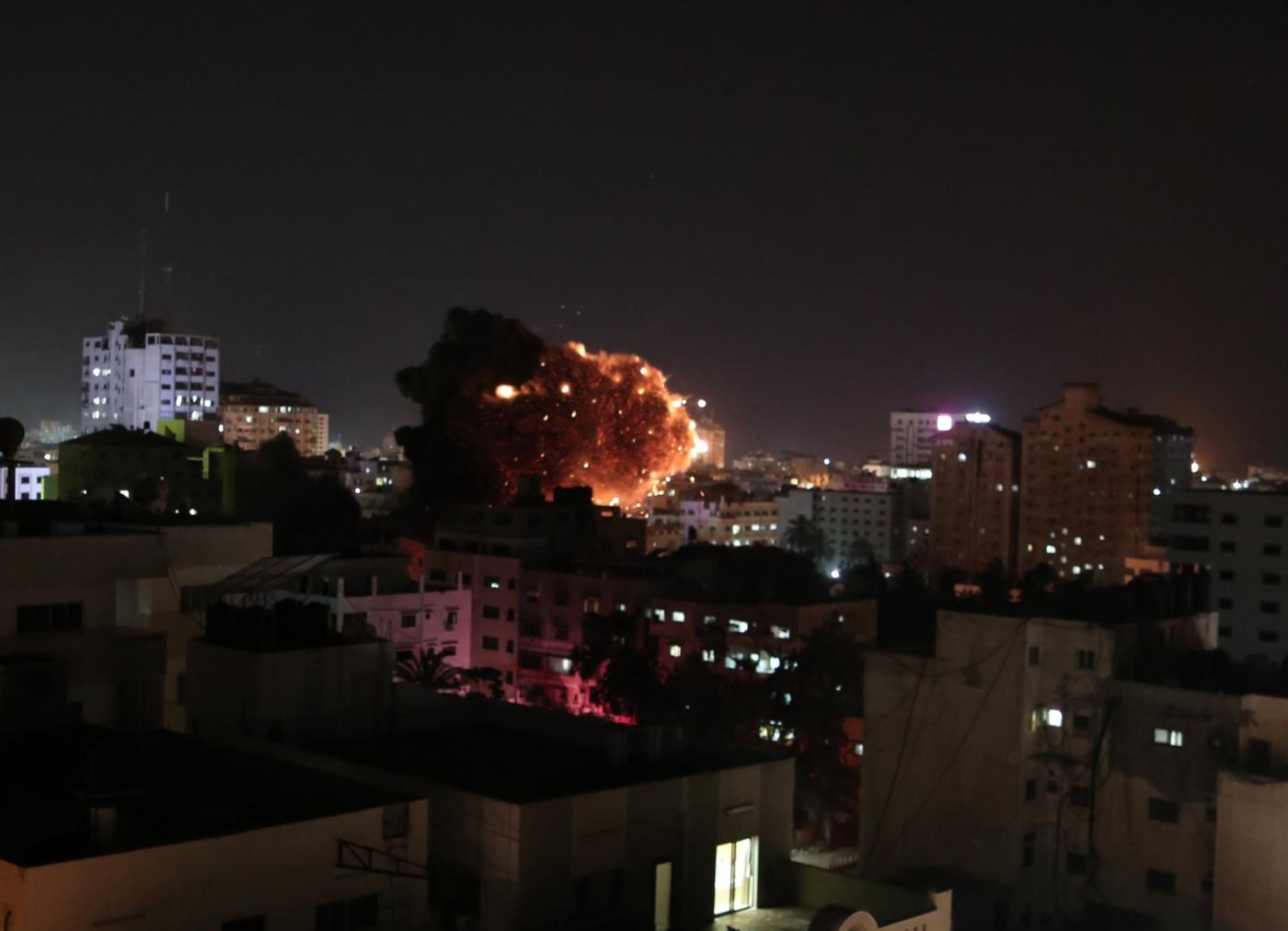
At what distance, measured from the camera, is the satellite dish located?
16.1m

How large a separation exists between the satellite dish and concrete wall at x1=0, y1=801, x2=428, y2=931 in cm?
954

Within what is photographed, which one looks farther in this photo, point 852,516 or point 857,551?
point 852,516

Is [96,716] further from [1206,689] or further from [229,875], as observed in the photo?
[1206,689]

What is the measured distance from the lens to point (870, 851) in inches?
848

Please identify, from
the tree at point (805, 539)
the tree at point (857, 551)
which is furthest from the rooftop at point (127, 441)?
the tree at point (857, 551)

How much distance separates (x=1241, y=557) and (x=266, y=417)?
247ft

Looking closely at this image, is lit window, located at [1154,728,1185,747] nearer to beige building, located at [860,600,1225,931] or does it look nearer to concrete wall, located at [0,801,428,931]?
beige building, located at [860,600,1225,931]

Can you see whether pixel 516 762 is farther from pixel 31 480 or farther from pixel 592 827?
pixel 31 480

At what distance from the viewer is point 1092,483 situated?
68.8 meters

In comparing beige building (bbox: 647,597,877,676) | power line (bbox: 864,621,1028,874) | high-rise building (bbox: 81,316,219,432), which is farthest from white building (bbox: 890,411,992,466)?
power line (bbox: 864,621,1028,874)

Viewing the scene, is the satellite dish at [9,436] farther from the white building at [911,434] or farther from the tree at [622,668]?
the white building at [911,434]

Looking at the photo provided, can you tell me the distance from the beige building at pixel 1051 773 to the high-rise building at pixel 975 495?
5302 cm

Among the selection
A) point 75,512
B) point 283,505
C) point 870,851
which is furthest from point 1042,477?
point 75,512

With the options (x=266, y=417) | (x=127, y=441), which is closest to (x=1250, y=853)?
(x=127, y=441)
